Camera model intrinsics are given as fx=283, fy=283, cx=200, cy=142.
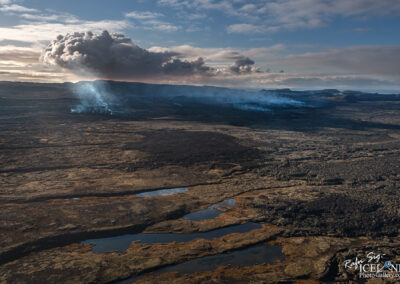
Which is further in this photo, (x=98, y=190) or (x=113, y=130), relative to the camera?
(x=113, y=130)

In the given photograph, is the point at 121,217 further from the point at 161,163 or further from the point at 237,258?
the point at 161,163

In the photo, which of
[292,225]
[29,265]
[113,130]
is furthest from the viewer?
[113,130]

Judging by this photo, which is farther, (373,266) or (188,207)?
(188,207)

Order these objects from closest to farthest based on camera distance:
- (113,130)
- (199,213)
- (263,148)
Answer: (199,213) → (263,148) → (113,130)

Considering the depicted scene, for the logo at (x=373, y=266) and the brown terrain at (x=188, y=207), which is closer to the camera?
the logo at (x=373, y=266)

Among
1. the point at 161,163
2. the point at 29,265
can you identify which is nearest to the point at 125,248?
the point at 29,265

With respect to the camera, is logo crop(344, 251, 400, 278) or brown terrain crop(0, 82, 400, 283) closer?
logo crop(344, 251, 400, 278)

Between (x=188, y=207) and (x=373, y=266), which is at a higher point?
(x=188, y=207)
